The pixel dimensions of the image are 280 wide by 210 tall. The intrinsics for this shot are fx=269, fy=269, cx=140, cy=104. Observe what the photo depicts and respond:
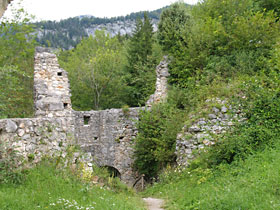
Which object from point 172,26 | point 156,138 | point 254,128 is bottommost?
point 156,138

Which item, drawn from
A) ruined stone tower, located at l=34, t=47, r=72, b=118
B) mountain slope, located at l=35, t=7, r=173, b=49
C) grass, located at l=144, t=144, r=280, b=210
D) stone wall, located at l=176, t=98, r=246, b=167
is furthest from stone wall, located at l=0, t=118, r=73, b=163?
mountain slope, located at l=35, t=7, r=173, b=49

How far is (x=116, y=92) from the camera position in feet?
77.1

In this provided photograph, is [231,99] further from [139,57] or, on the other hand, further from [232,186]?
[139,57]

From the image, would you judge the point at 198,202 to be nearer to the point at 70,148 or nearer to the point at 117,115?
the point at 70,148

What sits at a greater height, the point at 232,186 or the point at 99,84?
the point at 232,186

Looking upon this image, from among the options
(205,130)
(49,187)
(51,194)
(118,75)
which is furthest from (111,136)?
(118,75)

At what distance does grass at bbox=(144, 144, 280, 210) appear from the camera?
479 cm

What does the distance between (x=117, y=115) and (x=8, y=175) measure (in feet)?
27.0

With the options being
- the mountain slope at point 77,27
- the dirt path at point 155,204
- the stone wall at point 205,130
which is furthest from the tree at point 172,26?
the mountain slope at point 77,27

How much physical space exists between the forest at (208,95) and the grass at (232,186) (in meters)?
0.02

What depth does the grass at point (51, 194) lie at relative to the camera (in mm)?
4383

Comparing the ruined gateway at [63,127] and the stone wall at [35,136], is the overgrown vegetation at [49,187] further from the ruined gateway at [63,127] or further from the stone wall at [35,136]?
the ruined gateway at [63,127]

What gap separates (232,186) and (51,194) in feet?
11.8

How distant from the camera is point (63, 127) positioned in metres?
6.85
